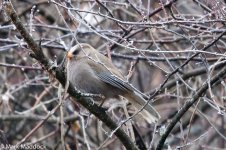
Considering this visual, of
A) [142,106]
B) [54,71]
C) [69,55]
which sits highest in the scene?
[69,55]

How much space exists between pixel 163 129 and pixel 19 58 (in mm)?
3258

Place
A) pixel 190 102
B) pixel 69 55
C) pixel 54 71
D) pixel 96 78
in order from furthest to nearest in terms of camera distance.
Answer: pixel 96 78 < pixel 69 55 < pixel 190 102 < pixel 54 71

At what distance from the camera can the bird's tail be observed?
5074 millimetres

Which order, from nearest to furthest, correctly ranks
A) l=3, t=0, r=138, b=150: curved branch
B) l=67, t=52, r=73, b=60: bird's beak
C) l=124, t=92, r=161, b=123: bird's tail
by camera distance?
l=3, t=0, r=138, b=150: curved branch < l=124, t=92, r=161, b=123: bird's tail < l=67, t=52, r=73, b=60: bird's beak

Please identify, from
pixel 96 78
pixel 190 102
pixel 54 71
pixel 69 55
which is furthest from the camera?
pixel 96 78

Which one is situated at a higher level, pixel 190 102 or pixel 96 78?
pixel 96 78

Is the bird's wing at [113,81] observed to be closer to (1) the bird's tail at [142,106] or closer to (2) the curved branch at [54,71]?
(1) the bird's tail at [142,106]

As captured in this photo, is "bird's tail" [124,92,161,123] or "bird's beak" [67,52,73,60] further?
"bird's beak" [67,52,73,60]

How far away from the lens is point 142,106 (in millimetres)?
5180

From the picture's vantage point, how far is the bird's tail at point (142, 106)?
507cm

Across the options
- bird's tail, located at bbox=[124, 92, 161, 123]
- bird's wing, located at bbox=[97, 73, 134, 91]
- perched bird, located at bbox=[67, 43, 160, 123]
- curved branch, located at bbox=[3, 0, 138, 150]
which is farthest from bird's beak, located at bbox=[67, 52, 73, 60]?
curved branch, located at bbox=[3, 0, 138, 150]

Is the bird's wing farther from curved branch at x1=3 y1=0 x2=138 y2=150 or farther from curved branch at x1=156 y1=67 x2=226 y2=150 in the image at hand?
curved branch at x1=156 y1=67 x2=226 y2=150

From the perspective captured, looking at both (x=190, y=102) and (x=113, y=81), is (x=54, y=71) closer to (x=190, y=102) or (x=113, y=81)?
(x=190, y=102)

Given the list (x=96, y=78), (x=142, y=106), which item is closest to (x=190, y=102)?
(x=142, y=106)
